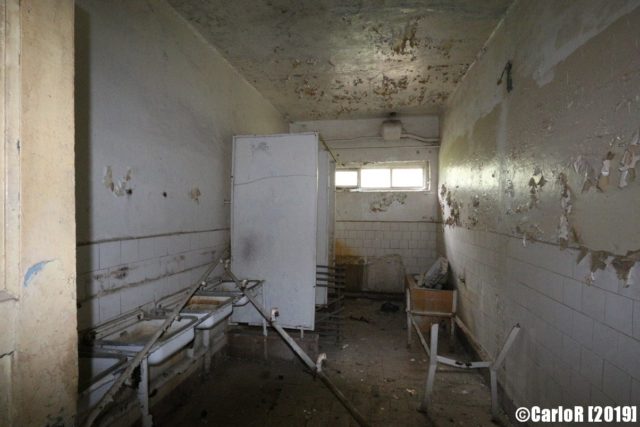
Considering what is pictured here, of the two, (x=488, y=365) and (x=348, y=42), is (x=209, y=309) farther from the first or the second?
(x=348, y=42)

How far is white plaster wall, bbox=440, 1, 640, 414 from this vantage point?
1146 mm

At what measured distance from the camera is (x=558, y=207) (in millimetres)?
1517

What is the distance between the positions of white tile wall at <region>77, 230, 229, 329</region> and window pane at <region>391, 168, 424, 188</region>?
3.38 m

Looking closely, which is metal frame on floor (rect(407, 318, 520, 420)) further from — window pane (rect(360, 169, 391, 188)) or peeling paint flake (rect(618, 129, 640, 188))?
window pane (rect(360, 169, 391, 188))

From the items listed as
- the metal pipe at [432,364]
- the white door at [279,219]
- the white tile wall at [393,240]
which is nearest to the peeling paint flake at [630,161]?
the metal pipe at [432,364]

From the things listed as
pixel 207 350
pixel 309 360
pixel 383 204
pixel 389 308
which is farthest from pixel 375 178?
pixel 207 350

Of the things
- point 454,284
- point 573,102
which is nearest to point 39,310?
point 573,102

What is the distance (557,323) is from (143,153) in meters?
2.55

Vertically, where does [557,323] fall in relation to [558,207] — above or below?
below

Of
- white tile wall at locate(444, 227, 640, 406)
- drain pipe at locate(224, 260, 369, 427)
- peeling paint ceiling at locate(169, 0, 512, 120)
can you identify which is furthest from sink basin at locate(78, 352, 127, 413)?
peeling paint ceiling at locate(169, 0, 512, 120)

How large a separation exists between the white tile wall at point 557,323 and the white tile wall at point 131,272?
237 cm

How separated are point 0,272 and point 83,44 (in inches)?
54.3

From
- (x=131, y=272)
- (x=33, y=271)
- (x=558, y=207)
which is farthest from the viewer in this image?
(x=131, y=272)

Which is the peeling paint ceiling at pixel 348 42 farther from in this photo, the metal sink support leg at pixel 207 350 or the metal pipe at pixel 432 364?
the metal sink support leg at pixel 207 350
